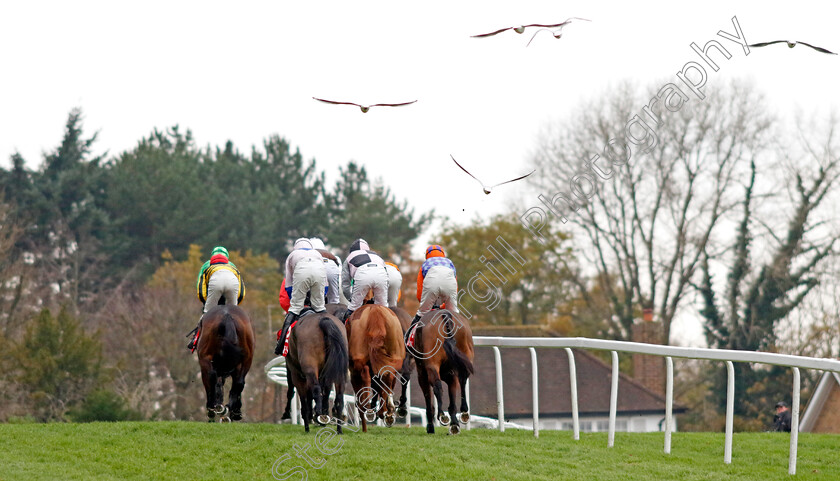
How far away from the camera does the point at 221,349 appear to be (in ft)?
43.2

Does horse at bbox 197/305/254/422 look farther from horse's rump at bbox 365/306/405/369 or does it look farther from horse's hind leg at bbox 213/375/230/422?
horse's rump at bbox 365/306/405/369

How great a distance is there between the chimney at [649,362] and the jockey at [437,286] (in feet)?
77.8

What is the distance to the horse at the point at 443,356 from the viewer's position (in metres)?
12.5

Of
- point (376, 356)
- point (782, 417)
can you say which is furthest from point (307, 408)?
point (782, 417)

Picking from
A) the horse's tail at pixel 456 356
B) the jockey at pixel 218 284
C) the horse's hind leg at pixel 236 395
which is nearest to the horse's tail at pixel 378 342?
the horse's tail at pixel 456 356

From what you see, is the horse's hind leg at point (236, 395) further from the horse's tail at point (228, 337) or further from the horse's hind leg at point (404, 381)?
the horse's hind leg at point (404, 381)

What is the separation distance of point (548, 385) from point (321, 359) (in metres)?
21.3

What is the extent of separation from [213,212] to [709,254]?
22680 mm

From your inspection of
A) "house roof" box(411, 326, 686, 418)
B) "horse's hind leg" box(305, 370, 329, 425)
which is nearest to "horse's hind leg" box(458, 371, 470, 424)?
"horse's hind leg" box(305, 370, 329, 425)

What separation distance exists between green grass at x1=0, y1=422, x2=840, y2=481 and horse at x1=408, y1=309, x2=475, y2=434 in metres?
0.34

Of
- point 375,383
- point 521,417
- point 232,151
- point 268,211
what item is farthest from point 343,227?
point 375,383

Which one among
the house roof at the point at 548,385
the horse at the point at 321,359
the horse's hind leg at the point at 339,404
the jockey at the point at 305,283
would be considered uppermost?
the jockey at the point at 305,283

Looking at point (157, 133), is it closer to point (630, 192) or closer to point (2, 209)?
point (2, 209)

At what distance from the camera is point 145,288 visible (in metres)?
43.4
